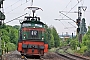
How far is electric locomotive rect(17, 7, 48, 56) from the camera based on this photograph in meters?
25.9

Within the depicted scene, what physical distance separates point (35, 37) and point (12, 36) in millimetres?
53904

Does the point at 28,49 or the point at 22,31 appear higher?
the point at 22,31

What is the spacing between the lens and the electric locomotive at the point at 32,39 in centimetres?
2588

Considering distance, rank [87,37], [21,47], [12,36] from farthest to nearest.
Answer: [12,36]
[87,37]
[21,47]

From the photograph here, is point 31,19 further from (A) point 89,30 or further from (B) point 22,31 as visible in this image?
(A) point 89,30

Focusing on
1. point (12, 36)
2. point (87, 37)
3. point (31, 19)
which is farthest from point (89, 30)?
point (12, 36)

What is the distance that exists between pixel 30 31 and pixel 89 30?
1059 inches

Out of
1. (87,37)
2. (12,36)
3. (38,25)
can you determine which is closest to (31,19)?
(38,25)

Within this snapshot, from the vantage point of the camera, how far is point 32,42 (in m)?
26.0

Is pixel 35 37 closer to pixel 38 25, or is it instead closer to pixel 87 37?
pixel 38 25

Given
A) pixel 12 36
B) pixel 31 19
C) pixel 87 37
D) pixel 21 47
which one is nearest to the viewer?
pixel 21 47

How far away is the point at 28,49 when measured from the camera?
1026 inches

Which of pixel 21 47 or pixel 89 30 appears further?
pixel 89 30

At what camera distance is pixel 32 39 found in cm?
2612
